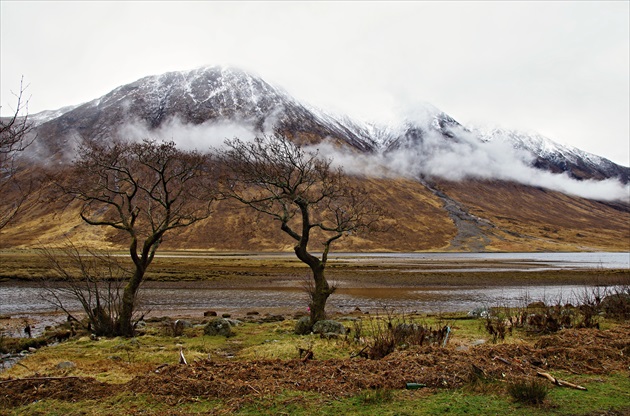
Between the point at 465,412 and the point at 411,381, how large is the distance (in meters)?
1.67

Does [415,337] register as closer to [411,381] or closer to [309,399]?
[411,381]

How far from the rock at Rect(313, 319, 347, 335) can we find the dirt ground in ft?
19.3

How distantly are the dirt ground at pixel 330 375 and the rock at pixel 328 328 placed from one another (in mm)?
5886

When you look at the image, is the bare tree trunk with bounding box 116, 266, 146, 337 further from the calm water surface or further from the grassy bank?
the calm water surface

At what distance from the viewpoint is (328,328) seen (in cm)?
1723

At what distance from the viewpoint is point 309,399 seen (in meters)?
8.23

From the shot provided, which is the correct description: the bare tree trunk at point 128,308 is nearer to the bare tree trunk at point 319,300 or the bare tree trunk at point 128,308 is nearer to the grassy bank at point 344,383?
the grassy bank at point 344,383

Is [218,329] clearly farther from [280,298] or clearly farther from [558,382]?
[280,298]

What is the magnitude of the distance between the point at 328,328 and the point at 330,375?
7821 mm

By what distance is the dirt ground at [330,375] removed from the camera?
8.65 metres

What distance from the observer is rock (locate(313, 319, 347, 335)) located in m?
16.9

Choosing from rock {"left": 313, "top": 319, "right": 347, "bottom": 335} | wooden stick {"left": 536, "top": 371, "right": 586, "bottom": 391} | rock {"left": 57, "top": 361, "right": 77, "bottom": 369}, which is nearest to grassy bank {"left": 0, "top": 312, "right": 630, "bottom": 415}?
rock {"left": 57, "top": 361, "right": 77, "bottom": 369}

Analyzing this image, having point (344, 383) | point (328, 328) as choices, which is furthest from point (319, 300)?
point (344, 383)

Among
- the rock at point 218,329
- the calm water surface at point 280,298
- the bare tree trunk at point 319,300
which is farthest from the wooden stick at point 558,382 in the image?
the calm water surface at point 280,298
